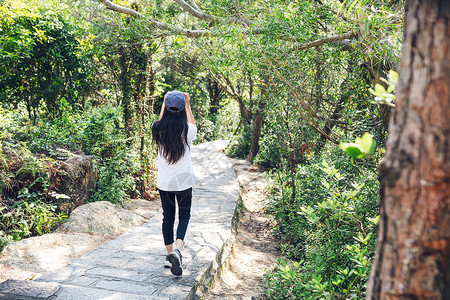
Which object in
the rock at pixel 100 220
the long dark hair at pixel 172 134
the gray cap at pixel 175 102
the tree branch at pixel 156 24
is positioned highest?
the tree branch at pixel 156 24

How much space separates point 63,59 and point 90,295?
6.51m

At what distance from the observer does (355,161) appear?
16.0 ft

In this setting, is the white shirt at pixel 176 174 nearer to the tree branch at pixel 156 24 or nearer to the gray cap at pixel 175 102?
the gray cap at pixel 175 102

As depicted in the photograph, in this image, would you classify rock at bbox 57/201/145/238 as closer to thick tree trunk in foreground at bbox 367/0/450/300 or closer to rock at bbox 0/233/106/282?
rock at bbox 0/233/106/282

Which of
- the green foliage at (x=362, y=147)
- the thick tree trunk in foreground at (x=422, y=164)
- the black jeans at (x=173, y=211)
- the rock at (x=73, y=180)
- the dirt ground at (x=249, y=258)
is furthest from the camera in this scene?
the rock at (x=73, y=180)

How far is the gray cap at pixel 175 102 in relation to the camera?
3521mm

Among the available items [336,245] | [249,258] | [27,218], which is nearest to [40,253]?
[27,218]

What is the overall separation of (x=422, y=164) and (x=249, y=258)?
15.8 feet

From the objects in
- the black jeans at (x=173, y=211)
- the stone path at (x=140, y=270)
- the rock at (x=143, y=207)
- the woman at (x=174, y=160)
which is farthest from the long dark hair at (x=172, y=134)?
the rock at (x=143, y=207)

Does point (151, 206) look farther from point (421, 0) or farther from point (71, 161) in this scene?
point (421, 0)

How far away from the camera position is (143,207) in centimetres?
721

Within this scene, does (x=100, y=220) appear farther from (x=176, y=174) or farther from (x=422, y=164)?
(x=422, y=164)

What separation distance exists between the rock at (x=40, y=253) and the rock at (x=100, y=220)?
0.28 m

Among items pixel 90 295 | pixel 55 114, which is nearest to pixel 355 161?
pixel 90 295
